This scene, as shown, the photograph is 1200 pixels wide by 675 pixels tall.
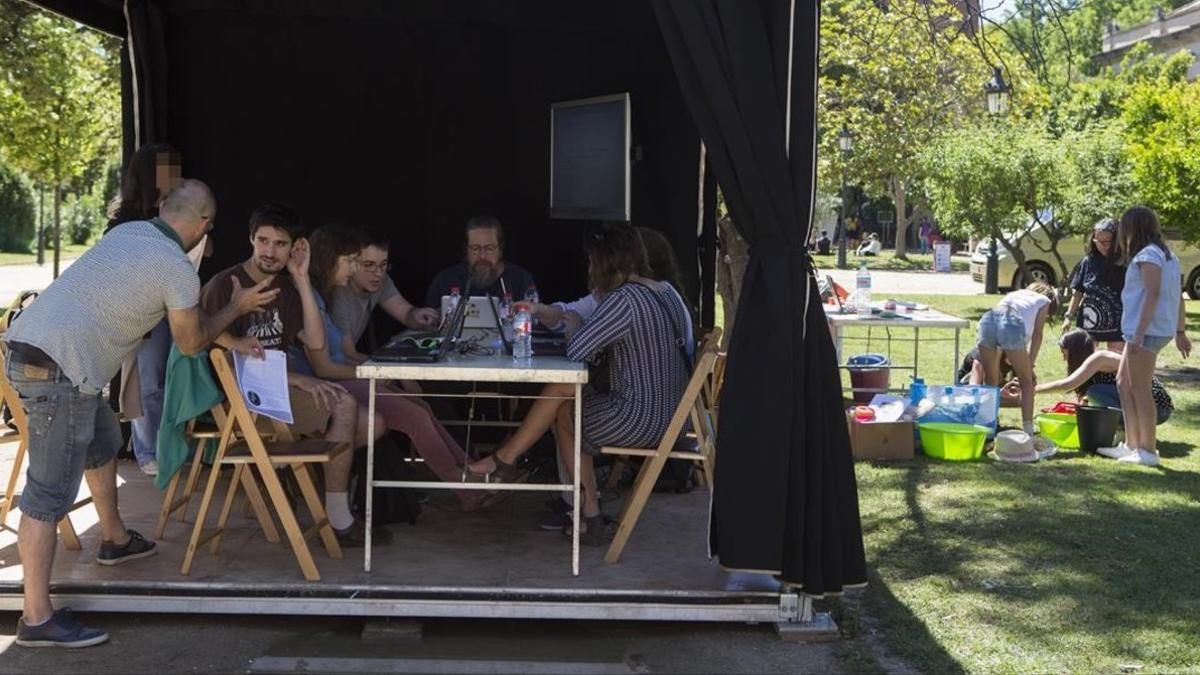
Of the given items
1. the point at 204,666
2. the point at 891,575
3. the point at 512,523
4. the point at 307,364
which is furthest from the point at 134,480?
the point at 891,575

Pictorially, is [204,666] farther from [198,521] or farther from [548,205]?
[548,205]

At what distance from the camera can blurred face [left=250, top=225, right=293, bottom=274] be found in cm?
514

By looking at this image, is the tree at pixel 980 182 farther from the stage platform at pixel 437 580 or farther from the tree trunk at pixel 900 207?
the tree trunk at pixel 900 207

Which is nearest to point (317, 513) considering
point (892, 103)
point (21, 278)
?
point (892, 103)

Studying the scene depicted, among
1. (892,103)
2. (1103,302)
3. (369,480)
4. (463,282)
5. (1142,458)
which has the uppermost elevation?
(892,103)

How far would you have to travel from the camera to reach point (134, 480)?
643 cm

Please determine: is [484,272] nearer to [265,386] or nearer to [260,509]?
[260,509]

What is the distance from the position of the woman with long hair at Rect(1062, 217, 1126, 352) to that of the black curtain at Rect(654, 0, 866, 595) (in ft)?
15.4

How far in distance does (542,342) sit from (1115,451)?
3.92 m

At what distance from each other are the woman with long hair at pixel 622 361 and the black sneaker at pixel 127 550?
47.1 inches

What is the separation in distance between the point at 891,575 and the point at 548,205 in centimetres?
281

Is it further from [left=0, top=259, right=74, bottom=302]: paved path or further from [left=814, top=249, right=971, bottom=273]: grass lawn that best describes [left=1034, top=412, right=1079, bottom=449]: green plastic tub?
[left=814, top=249, right=971, bottom=273]: grass lawn

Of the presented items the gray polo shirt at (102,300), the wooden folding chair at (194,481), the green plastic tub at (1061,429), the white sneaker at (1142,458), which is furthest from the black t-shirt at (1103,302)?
the gray polo shirt at (102,300)

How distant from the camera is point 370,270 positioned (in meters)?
6.03
